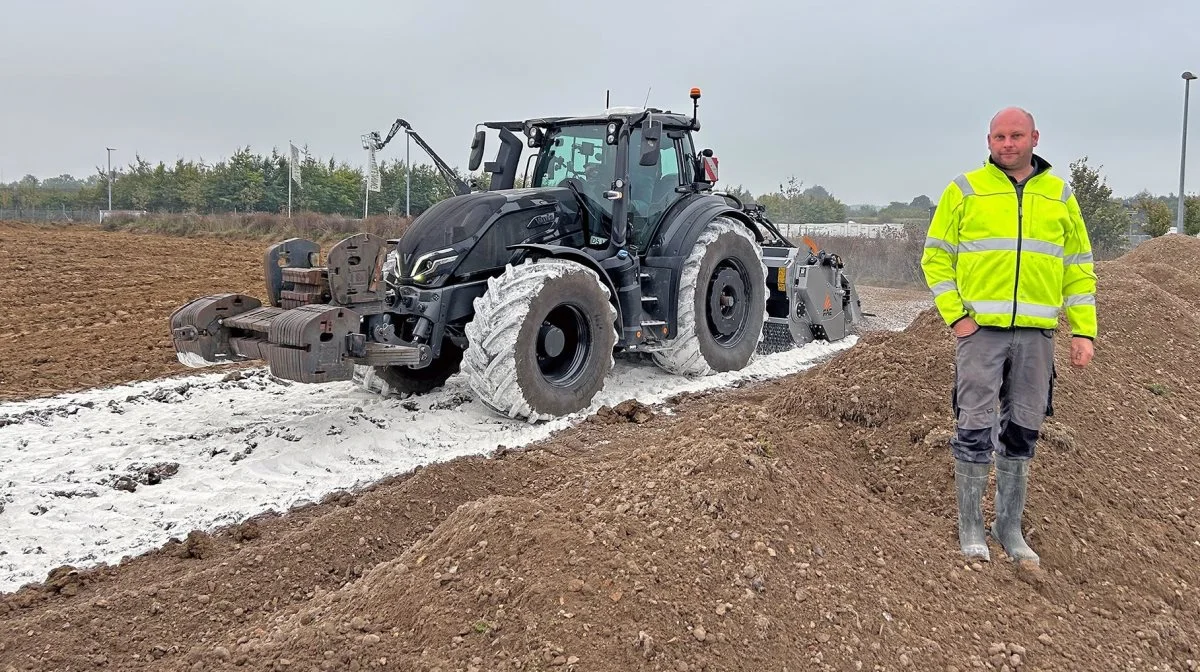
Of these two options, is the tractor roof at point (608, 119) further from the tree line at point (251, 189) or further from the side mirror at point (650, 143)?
the tree line at point (251, 189)

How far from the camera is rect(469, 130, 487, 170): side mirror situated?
7.87 metres

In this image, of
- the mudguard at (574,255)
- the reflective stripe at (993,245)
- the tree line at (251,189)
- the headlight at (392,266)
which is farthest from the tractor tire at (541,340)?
the tree line at (251,189)

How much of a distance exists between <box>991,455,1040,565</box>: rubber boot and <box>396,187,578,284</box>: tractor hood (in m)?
4.02

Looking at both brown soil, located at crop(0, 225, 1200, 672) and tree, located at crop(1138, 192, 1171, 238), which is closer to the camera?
brown soil, located at crop(0, 225, 1200, 672)

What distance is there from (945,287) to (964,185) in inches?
16.3

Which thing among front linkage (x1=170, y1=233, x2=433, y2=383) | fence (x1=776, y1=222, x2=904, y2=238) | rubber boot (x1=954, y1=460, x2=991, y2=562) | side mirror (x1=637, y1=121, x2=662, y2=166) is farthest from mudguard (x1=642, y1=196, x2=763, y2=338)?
fence (x1=776, y1=222, x2=904, y2=238)

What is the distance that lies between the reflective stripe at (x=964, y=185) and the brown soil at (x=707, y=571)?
4.54 feet

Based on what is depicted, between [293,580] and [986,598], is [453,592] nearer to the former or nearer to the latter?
[293,580]

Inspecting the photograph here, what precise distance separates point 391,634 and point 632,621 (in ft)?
2.56

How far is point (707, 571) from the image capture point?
10.4 feet

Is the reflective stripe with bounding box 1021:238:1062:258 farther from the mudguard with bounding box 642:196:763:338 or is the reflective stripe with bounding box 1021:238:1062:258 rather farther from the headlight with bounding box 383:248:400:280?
the headlight with bounding box 383:248:400:280

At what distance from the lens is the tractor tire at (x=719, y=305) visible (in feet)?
25.5

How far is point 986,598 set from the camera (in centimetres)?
334

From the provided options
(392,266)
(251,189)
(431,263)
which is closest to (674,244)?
(431,263)
